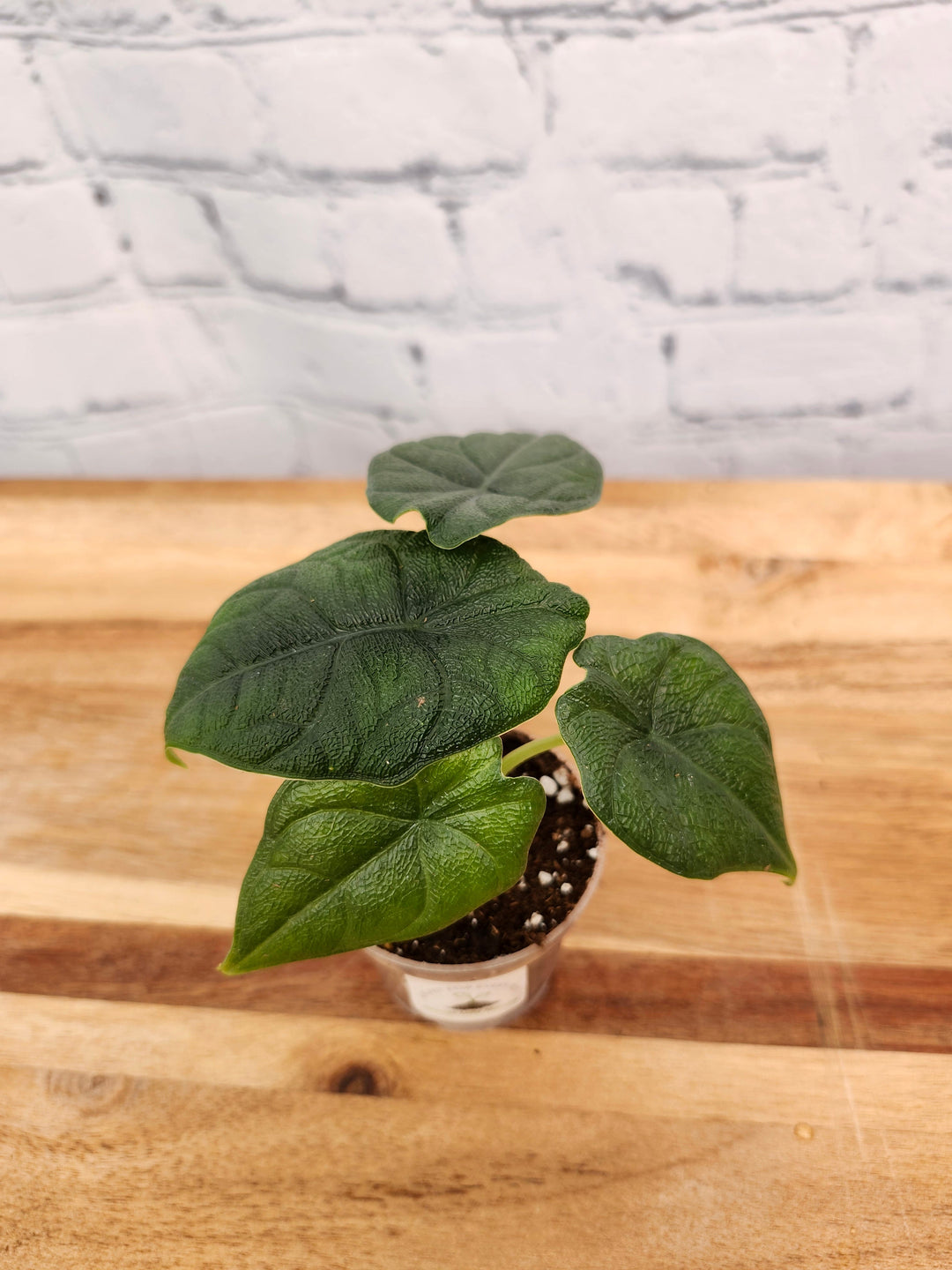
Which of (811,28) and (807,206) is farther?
(807,206)

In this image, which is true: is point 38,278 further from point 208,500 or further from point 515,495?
point 515,495

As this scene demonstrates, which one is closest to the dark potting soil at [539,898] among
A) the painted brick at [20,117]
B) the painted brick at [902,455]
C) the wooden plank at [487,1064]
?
the wooden plank at [487,1064]

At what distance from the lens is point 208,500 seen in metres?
1.03

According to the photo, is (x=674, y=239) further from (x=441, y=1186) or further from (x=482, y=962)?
(x=441, y=1186)

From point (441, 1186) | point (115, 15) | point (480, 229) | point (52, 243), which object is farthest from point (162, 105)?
point (441, 1186)

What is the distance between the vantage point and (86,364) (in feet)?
3.67

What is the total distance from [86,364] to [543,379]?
1.82 ft

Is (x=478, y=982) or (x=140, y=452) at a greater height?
A: (x=140, y=452)

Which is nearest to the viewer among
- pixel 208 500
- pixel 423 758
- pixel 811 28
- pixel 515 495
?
pixel 423 758

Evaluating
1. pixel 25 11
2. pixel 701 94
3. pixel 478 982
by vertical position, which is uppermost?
pixel 25 11

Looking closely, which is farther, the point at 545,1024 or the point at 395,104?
the point at 395,104

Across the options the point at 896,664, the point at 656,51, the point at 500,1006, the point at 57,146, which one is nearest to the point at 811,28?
the point at 656,51

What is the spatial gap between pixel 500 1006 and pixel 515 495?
34cm

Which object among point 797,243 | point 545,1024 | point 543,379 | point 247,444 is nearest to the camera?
point 545,1024
